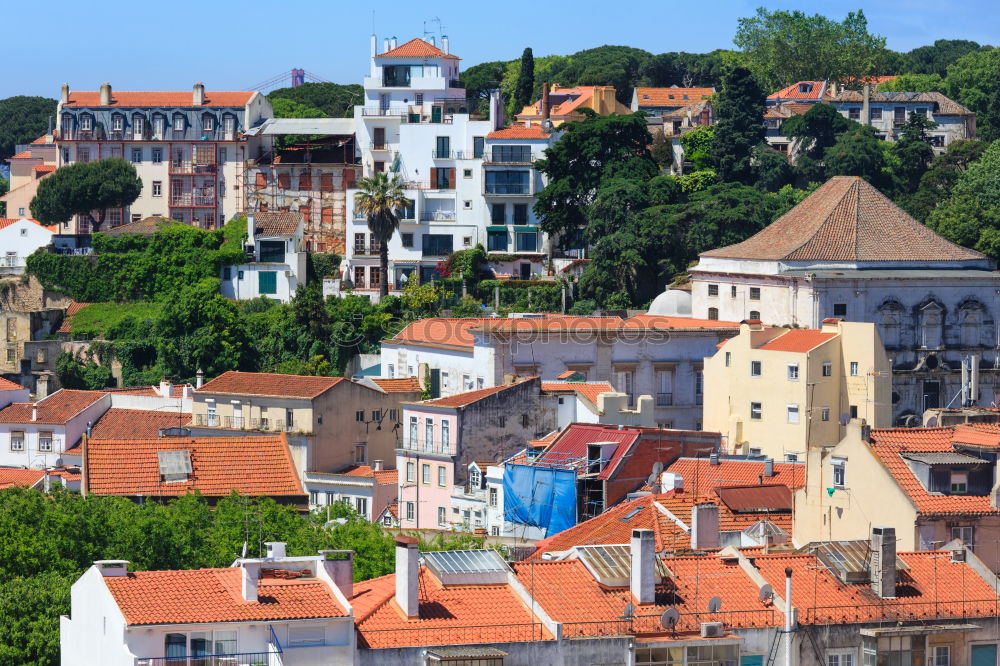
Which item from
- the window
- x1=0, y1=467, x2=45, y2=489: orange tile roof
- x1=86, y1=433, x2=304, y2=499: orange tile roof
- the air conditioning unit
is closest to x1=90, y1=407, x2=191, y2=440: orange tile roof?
x1=0, y1=467, x2=45, y2=489: orange tile roof

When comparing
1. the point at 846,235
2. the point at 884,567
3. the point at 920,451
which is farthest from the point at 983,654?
the point at 846,235

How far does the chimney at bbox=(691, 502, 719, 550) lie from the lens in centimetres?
3953

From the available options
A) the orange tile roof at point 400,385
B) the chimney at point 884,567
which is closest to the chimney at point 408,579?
the chimney at point 884,567

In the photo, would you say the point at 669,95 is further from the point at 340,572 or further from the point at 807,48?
the point at 340,572

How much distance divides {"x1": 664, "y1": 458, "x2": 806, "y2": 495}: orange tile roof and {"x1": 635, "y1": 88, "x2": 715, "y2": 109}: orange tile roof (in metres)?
76.8

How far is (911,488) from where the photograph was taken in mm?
40031

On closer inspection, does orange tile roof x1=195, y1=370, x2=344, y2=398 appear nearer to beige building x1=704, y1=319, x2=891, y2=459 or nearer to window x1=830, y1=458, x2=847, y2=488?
beige building x1=704, y1=319, x2=891, y2=459

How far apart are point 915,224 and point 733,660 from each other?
162 ft

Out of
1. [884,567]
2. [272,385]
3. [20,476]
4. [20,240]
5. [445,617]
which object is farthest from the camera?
[20,240]

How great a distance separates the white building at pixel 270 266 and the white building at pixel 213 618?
62909mm

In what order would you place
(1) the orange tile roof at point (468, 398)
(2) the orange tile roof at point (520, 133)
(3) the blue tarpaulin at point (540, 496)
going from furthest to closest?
(2) the orange tile roof at point (520, 133) → (1) the orange tile roof at point (468, 398) → (3) the blue tarpaulin at point (540, 496)

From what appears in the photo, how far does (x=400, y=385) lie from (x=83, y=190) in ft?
117

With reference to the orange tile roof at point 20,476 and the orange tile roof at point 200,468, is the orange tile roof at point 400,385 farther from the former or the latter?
the orange tile roof at point 20,476

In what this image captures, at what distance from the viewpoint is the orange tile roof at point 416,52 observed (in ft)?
335
